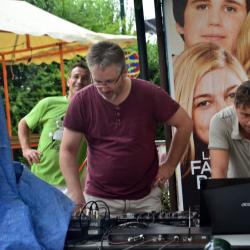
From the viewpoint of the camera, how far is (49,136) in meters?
4.51

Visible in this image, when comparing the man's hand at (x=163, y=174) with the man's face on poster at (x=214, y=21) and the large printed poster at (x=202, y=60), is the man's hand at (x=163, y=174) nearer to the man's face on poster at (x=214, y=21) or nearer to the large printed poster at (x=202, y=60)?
the large printed poster at (x=202, y=60)

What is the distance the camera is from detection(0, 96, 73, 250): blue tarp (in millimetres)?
2217

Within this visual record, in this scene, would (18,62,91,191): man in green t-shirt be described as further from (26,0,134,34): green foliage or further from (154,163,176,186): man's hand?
(26,0,134,34): green foliage

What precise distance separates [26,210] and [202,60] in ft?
7.39

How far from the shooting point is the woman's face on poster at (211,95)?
4.20 meters

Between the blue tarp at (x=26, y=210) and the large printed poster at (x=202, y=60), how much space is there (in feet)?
6.18

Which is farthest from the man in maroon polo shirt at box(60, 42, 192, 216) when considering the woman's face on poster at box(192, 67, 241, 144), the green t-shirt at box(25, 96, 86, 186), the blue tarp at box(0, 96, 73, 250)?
the green t-shirt at box(25, 96, 86, 186)

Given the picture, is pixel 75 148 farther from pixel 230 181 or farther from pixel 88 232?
pixel 230 181

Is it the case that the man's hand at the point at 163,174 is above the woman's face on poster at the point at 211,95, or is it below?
below

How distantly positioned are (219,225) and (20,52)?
644 cm

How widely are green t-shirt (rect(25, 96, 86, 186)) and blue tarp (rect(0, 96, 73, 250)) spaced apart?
198cm

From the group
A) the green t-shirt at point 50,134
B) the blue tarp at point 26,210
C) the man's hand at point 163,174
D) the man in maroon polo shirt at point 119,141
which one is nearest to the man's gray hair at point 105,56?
the man in maroon polo shirt at point 119,141

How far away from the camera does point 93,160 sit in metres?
3.24

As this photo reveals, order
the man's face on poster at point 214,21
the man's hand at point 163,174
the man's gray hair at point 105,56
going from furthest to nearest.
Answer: the man's face on poster at point 214,21 < the man's hand at point 163,174 < the man's gray hair at point 105,56
